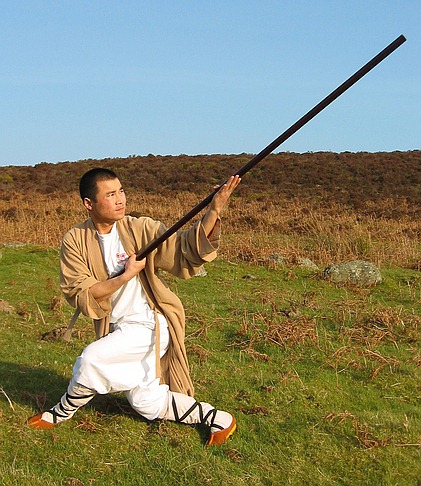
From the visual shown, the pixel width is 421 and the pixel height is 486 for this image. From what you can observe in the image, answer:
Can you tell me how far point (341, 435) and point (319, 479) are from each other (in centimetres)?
60

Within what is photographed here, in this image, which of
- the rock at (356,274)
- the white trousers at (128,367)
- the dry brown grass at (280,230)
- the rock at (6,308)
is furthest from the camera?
the dry brown grass at (280,230)

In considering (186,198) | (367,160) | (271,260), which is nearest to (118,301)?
(271,260)

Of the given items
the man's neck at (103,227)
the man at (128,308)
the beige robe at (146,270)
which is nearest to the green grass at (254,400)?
the man at (128,308)

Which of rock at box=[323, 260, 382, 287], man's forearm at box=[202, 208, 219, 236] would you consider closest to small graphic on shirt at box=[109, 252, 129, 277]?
man's forearm at box=[202, 208, 219, 236]

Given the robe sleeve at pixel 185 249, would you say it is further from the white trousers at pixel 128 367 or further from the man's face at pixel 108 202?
the white trousers at pixel 128 367

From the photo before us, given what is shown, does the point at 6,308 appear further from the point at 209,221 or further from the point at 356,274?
the point at 356,274

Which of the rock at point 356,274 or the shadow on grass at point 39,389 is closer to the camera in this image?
the shadow on grass at point 39,389

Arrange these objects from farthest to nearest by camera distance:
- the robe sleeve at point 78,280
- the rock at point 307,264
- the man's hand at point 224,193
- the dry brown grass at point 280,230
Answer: the dry brown grass at point 280,230 → the rock at point 307,264 → the robe sleeve at point 78,280 → the man's hand at point 224,193

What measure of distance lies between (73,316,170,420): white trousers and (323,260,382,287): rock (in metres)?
5.72

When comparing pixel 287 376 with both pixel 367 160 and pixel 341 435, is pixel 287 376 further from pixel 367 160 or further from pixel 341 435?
pixel 367 160

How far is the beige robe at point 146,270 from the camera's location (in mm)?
4004

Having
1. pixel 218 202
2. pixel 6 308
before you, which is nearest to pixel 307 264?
pixel 6 308

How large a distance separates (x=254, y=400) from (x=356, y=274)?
5140 mm

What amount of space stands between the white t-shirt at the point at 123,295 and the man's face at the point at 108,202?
0.18 metres
